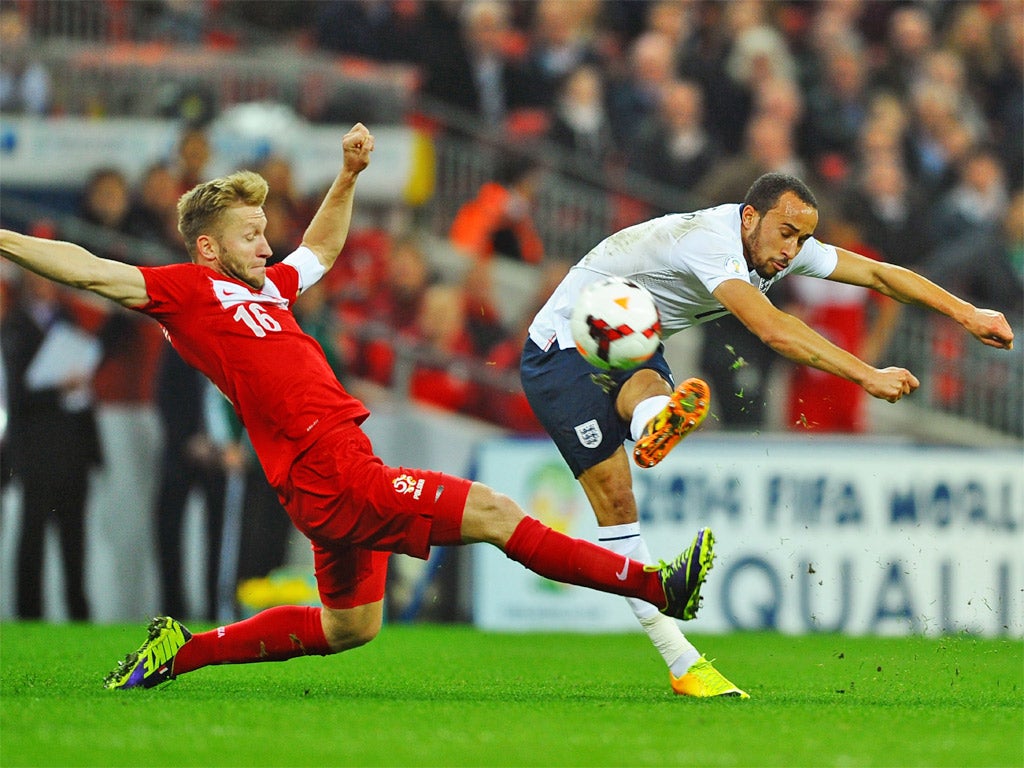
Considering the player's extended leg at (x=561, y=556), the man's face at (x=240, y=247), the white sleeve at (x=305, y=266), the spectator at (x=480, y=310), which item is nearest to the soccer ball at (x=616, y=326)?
the player's extended leg at (x=561, y=556)

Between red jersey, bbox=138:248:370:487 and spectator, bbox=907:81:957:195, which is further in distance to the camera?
spectator, bbox=907:81:957:195

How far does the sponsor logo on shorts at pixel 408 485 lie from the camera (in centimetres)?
659

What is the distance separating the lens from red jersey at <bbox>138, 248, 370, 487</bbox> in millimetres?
6719

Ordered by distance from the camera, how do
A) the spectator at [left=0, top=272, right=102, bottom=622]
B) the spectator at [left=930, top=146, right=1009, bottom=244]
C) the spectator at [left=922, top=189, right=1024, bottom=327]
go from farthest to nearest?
the spectator at [left=930, top=146, right=1009, bottom=244] < the spectator at [left=922, top=189, right=1024, bottom=327] < the spectator at [left=0, top=272, right=102, bottom=622]

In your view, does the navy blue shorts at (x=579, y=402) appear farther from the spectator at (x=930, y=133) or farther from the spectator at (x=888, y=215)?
the spectator at (x=930, y=133)

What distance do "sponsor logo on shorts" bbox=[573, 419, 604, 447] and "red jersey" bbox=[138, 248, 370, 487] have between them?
1.08 metres

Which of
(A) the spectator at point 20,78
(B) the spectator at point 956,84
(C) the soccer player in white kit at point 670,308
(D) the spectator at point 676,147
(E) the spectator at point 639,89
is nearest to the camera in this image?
(C) the soccer player in white kit at point 670,308

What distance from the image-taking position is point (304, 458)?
22.0ft

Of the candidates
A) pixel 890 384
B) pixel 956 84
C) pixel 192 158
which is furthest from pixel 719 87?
pixel 890 384

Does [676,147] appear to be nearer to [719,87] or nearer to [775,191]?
[719,87]

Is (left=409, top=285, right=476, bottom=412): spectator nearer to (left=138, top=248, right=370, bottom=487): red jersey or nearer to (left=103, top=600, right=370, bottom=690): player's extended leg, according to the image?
(left=103, top=600, right=370, bottom=690): player's extended leg

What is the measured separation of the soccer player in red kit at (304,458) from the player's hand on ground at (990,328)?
1.66 metres

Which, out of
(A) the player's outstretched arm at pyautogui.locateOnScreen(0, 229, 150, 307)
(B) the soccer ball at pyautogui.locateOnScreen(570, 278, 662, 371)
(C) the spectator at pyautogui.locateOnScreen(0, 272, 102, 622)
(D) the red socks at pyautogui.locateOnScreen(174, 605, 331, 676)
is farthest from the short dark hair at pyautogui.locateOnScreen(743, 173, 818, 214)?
(C) the spectator at pyautogui.locateOnScreen(0, 272, 102, 622)

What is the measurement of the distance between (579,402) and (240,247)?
164cm
